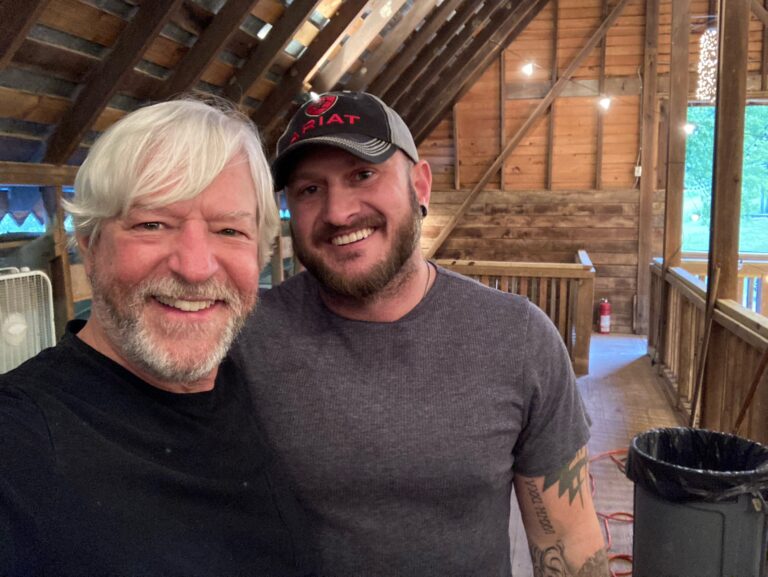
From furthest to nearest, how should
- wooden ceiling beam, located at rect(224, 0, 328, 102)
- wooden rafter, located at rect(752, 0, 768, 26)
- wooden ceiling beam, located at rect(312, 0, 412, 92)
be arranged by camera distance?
wooden ceiling beam, located at rect(312, 0, 412, 92), wooden ceiling beam, located at rect(224, 0, 328, 102), wooden rafter, located at rect(752, 0, 768, 26)

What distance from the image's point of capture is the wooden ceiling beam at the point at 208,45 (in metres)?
2.90

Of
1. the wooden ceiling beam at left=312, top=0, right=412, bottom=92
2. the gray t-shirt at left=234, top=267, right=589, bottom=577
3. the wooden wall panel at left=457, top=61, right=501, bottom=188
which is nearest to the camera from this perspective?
the gray t-shirt at left=234, top=267, right=589, bottom=577

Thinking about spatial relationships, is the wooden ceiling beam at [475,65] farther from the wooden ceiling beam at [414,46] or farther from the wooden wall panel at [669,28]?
the wooden ceiling beam at [414,46]

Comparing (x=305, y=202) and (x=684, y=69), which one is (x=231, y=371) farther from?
(x=684, y=69)

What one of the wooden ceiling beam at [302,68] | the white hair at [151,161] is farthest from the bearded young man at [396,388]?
the wooden ceiling beam at [302,68]

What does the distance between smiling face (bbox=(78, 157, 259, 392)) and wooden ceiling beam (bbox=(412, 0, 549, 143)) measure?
264 inches

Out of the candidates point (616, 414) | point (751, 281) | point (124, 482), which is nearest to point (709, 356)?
point (616, 414)

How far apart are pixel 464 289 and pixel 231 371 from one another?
52 cm

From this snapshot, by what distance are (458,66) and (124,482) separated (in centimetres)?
702

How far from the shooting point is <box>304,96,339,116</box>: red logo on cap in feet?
4.20

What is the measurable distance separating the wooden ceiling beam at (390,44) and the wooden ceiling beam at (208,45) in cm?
191

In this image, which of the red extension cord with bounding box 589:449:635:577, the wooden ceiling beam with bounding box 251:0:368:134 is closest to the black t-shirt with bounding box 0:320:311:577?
the red extension cord with bounding box 589:449:635:577

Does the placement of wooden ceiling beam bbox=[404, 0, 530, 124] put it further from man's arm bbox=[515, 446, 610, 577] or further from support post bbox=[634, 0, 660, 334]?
man's arm bbox=[515, 446, 610, 577]

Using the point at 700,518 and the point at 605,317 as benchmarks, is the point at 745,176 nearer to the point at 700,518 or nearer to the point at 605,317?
the point at 605,317
